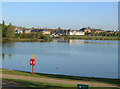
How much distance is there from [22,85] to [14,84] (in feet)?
1.87

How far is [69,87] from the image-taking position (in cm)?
1398

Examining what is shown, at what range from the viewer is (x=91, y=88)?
13.7m

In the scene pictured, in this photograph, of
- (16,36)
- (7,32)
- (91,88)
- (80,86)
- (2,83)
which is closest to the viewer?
(80,86)

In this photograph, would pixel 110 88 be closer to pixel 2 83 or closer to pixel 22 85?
pixel 22 85

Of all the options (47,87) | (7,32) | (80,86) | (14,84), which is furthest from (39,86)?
(7,32)

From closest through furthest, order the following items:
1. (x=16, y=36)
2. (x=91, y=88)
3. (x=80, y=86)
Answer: (x=80, y=86), (x=91, y=88), (x=16, y=36)

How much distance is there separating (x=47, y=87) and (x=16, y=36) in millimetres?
111375

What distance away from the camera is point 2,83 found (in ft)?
48.0

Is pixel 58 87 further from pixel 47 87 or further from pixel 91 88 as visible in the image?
pixel 91 88

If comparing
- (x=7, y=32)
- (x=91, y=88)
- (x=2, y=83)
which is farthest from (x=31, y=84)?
(x=7, y=32)

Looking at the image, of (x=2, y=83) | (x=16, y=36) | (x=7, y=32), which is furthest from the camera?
(x=16, y=36)

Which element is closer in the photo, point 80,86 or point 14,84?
point 80,86

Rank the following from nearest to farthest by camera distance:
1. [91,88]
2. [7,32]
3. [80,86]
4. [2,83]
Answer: [80,86], [91,88], [2,83], [7,32]

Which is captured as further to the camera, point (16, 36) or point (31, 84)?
point (16, 36)
